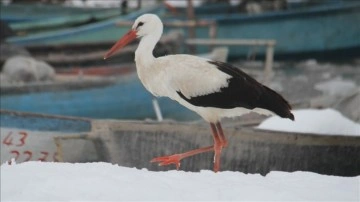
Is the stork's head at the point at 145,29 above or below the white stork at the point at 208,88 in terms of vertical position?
above

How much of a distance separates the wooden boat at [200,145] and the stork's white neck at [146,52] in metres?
0.94

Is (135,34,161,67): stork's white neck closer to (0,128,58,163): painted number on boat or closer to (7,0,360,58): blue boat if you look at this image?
(0,128,58,163): painted number on boat

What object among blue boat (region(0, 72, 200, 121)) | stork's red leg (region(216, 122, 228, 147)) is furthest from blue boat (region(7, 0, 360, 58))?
stork's red leg (region(216, 122, 228, 147))

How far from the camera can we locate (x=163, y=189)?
13.2ft

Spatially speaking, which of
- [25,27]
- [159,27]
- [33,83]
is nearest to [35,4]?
[25,27]

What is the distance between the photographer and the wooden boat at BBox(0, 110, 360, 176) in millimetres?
6262

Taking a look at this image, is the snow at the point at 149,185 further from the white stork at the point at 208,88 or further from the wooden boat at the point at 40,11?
the wooden boat at the point at 40,11

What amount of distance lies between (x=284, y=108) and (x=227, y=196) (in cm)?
177

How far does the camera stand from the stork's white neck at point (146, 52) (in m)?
5.73

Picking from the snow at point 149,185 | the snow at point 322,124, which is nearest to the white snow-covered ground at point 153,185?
the snow at point 149,185

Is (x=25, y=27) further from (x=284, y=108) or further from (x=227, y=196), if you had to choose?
(x=227, y=196)

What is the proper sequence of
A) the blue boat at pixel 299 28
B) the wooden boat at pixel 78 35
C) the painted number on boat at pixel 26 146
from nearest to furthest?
the painted number on boat at pixel 26 146 < the wooden boat at pixel 78 35 < the blue boat at pixel 299 28

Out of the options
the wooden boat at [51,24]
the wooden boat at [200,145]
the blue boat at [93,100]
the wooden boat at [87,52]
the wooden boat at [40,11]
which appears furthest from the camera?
the wooden boat at [40,11]

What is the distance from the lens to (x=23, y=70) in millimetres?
10828
